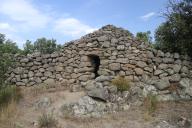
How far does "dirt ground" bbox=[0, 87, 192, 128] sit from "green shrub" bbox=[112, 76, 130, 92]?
2.87 feet

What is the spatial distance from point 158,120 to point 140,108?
3.50 ft

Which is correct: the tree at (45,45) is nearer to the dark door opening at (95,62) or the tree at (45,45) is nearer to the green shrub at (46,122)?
the dark door opening at (95,62)

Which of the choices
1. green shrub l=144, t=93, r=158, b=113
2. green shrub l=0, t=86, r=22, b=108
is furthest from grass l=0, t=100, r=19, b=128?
green shrub l=144, t=93, r=158, b=113

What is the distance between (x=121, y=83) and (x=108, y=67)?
1.17 meters

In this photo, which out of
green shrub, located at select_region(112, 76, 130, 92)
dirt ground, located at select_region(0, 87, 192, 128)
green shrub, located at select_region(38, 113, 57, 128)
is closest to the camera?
green shrub, located at select_region(38, 113, 57, 128)

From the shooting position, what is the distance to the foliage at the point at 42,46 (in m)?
16.8

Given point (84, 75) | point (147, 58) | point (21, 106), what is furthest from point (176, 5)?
point (21, 106)

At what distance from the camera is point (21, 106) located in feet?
38.6

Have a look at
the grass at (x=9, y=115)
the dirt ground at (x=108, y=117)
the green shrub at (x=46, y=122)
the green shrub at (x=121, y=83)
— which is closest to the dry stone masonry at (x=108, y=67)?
the green shrub at (x=121, y=83)

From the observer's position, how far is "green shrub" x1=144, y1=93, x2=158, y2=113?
10.9 meters

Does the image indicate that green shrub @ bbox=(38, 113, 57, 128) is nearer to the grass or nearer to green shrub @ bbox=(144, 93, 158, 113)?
the grass

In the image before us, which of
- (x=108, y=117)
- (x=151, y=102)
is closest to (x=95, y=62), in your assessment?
(x=151, y=102)

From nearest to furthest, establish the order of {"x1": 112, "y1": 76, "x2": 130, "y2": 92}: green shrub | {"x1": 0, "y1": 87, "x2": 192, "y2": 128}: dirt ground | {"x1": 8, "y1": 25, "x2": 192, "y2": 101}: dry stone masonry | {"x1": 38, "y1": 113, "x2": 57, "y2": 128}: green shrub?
{"x1": 38, "y1": 113, "x2": 57, "y2": 128}: green shrub < {"x1": 0, "y1": 87, "x2": 192, "y2": 128}: dirt ground < {"x1": 112, "y1": 76, "x2": 130, "y2": 92}: green shrub < {"x1": 8, "y1": 25, "x2": 192, "y2": 101}: dry stone masonry

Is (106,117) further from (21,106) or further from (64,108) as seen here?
(21,106)
